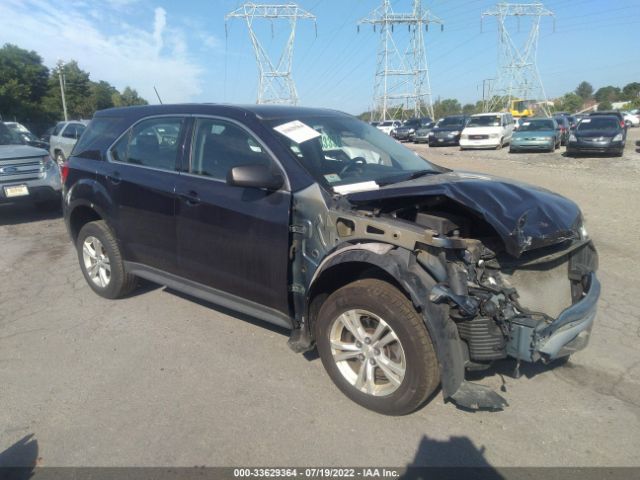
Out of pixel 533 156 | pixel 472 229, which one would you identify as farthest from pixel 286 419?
pixel 533 156

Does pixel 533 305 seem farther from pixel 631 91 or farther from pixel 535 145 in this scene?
pixel 631 91

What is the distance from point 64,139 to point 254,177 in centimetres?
1695

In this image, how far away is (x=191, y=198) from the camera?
3943mm

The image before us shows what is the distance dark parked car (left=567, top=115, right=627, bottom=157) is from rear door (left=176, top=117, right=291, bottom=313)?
18.2 m

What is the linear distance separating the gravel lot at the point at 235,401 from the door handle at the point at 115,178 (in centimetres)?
125

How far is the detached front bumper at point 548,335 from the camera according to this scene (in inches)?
113

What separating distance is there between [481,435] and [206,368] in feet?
6.55

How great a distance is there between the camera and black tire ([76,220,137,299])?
15.8ft

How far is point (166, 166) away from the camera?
4.26 metres

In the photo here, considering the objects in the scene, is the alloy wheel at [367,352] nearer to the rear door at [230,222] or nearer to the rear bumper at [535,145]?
the rear door at [230,222]

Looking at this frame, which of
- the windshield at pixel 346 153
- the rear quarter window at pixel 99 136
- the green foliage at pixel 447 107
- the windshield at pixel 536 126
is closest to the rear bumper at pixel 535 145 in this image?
the windshield at pixel 536 126

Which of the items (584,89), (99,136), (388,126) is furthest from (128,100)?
(584,89)

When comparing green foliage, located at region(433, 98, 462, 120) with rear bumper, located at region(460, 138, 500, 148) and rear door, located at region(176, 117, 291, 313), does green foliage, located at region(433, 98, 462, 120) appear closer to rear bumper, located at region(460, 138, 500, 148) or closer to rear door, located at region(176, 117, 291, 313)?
rear bumper, located at region(460, 138, 500, 148)

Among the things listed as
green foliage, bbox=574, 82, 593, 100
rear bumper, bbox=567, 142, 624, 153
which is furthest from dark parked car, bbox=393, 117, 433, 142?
green foliage, bbox=574, 82, 593, 100
